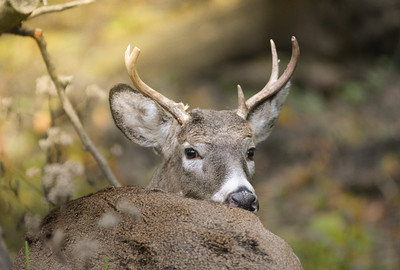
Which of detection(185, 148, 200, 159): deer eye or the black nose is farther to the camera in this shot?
detection(185, 148, 200, 159): deer eye

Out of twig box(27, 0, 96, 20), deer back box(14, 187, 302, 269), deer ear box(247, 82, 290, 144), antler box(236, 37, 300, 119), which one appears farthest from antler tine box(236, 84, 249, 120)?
deer back box(14, 187, 302, 269)

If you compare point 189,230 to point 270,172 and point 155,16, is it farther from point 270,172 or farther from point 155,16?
point 155,16

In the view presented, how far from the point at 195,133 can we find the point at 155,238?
2602mm

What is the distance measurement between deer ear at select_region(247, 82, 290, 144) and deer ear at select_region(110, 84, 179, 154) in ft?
2.52

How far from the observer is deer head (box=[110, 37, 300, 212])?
5.32 meters

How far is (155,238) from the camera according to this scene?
305 cm

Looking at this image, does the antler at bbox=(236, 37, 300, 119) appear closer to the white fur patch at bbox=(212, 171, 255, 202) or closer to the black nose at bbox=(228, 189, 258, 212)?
the white fur patch at bbox=(212, 171, 255, 202)

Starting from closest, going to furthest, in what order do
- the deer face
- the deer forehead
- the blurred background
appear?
the deer face
the deer forehead
the blurred background

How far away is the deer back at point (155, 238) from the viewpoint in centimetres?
297

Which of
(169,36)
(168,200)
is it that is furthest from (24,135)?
(168,200)

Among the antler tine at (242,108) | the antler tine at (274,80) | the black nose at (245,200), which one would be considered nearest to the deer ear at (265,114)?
the antler tine at (274,80)

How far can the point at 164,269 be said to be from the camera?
2.92 m

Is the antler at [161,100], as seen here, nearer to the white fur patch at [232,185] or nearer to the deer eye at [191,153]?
the deer eye at [191,153]

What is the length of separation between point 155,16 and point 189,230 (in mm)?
10046
